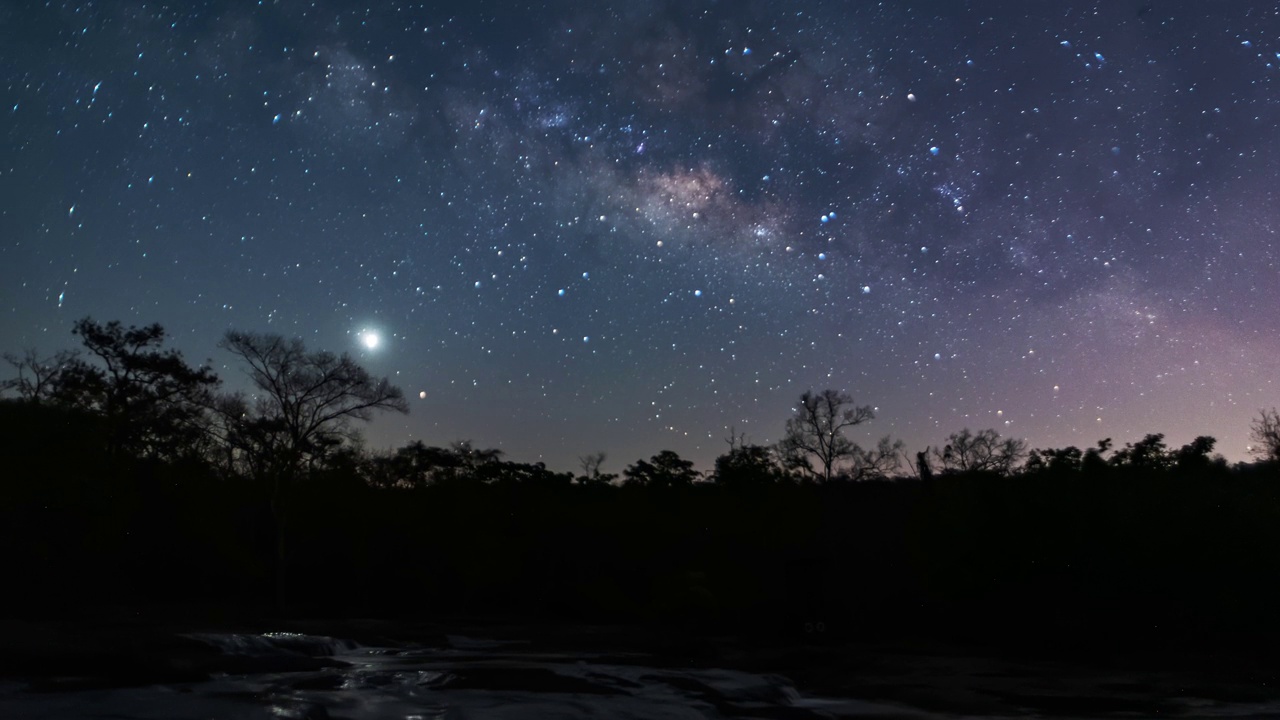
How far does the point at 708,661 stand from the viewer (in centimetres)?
2256

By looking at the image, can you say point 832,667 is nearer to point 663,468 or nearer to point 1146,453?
point 1146,453

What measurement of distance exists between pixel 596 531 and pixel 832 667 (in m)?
22.1

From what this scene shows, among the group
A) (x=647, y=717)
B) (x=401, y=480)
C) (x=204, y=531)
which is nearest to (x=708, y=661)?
(x=647, y=717)

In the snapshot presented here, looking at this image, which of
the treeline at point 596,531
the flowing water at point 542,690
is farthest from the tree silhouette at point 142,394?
the flowing water at point 542,690

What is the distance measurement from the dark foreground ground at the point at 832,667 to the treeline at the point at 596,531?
6.46ft

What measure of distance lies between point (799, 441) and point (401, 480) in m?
21.1

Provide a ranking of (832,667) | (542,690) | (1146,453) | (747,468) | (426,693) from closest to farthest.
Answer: (426,693), (542,690), (832,667), (1146,453), (747,468)

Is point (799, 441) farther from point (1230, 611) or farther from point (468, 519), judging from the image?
point (1230, 611)

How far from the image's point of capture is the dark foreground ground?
591 inches

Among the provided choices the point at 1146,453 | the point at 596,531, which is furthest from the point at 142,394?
the point at 1146,453

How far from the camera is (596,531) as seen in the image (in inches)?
1674

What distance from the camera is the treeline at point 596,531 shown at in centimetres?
2472

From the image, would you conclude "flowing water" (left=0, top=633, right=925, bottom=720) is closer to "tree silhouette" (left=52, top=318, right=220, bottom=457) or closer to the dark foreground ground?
the dark foreground ground

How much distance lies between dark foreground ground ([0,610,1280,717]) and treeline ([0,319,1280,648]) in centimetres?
197
